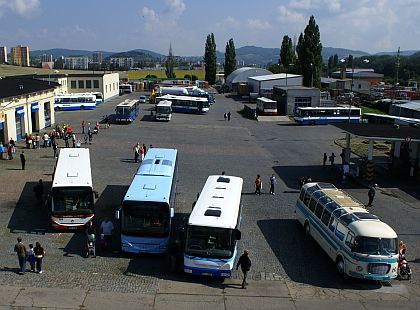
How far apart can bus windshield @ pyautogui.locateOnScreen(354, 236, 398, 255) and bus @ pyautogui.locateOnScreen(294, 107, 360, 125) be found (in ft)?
145

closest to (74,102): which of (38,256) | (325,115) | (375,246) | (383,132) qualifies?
(325,115)

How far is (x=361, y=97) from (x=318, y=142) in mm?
53895

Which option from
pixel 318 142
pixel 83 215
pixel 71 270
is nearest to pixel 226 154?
pixel 318 142

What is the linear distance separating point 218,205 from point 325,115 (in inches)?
1776

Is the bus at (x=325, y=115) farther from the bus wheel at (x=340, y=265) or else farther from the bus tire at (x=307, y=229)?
the bus wheel at (x=340, y=265)

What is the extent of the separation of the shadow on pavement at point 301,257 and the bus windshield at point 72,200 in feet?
25.2

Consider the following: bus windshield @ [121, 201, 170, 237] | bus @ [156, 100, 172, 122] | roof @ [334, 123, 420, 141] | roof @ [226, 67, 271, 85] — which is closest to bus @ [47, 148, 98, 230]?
bus windshield @ [121, 201, 170, 237]

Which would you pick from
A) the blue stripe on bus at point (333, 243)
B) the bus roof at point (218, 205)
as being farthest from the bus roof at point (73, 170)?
the blue stripe on bus at point (333, 243)

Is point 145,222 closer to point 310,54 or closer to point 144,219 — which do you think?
point 144,219

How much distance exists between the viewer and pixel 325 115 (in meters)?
60.3

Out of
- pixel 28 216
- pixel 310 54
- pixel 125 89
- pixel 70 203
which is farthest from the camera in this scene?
pixel 125 89

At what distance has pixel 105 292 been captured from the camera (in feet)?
49.6

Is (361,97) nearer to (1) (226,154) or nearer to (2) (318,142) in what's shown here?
(2) (318,142)

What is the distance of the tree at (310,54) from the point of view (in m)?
87.4
